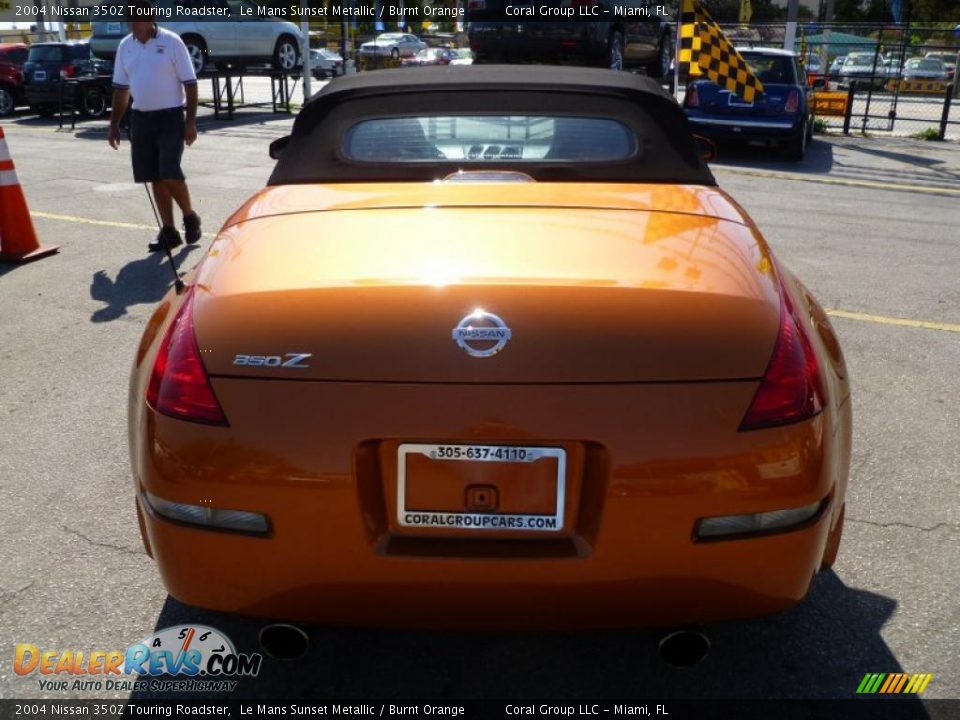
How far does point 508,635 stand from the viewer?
2.23 meters

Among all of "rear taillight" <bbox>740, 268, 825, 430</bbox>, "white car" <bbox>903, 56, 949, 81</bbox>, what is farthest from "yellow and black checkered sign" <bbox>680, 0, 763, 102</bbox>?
"white car" <bbox>903, 56, 949, 81</bbox>

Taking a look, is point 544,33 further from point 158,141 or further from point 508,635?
point 508,635

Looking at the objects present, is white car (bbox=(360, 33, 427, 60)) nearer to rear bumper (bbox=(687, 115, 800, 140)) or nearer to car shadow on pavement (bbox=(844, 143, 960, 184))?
car shadow on pavement (bbox=(844, 143, 960, 184))

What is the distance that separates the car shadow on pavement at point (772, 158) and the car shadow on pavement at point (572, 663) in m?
9.77

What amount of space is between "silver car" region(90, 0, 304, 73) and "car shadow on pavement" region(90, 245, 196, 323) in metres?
12.1

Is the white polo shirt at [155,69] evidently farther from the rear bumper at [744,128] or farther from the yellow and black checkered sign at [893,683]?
the rear bumper at [744,128]

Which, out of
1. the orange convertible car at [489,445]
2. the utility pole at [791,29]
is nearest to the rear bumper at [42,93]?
the utility pole at [791,29]

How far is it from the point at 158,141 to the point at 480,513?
567 centimetres

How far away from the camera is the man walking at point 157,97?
6586 mm

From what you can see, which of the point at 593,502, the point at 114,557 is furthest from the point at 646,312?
the point at 114,557

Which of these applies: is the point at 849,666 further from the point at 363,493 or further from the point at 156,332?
the point at 156,332

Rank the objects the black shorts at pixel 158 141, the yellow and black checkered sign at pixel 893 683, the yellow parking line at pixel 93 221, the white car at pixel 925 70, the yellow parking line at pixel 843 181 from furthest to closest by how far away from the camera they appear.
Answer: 1. the white car at pixel 925 70
2. the yellow parking line at pixel 843 181
3. the yellow parking line at pixel 93 221
4. the black shorts at pixel 158 141
5. the yellow and black checkered sign at pixel 893 683

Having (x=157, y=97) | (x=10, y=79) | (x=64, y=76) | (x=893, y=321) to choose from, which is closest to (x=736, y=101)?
(x=893, y=321)

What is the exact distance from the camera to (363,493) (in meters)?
1.95
